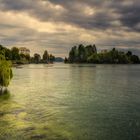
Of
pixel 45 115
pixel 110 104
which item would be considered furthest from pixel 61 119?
pixel 110 104

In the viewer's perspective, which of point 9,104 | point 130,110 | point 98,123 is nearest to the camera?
point 98,123

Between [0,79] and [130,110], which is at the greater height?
[0,79]

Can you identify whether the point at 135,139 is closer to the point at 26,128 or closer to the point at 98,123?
the point at 98,123

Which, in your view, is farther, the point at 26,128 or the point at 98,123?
the point at 98,123

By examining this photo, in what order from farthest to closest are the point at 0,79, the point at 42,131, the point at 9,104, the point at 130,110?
the point at 0,79, the point at 9,104, the point at 130,110, the point at 42,131

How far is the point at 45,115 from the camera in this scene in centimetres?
3700

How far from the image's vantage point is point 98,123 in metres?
33.2

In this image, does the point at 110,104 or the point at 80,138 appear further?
the point at 110,104

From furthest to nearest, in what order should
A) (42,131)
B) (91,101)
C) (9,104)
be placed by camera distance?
(91,101) → (9,104) → (42,131)

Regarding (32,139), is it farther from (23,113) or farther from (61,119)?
(23,113)

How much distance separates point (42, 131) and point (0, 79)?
93.3 ft

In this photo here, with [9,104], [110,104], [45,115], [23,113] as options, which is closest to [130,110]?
[110,104]

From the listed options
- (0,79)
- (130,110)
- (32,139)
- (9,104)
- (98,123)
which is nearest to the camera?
(32,139)

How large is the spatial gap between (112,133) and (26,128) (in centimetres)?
873
